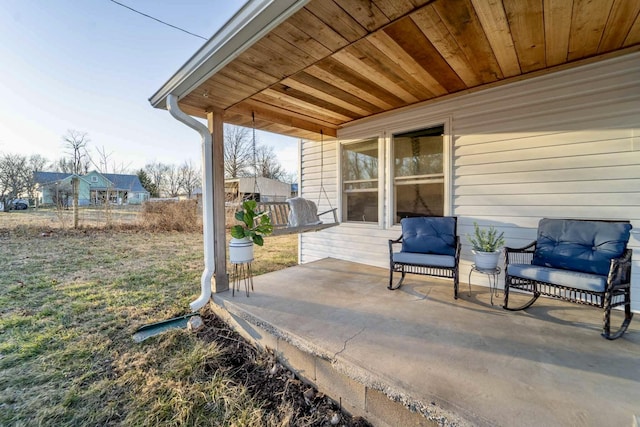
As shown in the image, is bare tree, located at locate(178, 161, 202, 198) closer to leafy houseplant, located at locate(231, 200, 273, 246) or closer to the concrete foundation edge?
leafy houseplant, located at locate(231, 200, 273, 246)

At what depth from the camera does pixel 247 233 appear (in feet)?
9.39

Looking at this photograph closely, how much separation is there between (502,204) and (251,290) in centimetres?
325

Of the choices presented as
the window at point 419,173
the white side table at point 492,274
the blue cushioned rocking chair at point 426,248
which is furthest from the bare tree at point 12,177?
the white side table at point 492,274

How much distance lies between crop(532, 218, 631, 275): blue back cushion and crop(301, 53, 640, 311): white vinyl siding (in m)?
0.33

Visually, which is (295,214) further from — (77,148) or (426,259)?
(77,148)

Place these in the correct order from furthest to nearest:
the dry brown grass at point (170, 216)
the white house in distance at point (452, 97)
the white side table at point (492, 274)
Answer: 1. the dry brown grass at point (170, 216)
2. the white side table at point (492, 274)
3. the white house in distance at point (452, 97)

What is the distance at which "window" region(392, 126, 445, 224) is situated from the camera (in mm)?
3551

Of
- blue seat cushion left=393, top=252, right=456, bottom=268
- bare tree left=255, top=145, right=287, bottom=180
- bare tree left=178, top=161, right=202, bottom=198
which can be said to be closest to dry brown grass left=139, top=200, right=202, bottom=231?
blue seat cushion left=393, top=252, right=456, bottom=268

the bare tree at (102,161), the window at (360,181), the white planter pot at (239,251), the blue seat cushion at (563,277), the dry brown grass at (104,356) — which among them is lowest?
the dry brown grass at (104,356)

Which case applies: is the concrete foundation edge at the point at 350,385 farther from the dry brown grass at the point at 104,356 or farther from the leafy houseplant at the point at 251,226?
the leafy houseplant at the point at 251,226

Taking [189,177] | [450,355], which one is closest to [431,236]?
[450,355]

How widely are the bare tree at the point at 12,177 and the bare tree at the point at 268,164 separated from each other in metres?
13.5

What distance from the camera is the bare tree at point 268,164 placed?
64.8 feet

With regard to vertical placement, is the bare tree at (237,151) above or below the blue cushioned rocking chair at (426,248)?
above
